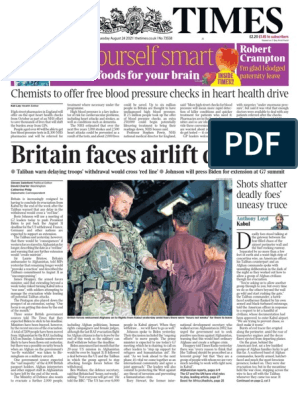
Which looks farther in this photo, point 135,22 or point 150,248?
point 135,22

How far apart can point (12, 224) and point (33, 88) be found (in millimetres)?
1207

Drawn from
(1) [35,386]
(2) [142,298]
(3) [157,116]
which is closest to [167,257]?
(2) [142,298]

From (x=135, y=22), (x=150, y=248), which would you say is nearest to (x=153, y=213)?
(x=150, y=248)

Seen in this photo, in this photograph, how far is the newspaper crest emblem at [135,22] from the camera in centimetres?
577

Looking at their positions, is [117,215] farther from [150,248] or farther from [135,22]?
[135,22]

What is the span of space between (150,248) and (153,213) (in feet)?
0.99

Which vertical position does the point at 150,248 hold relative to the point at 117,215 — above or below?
below

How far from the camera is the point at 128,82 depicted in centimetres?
580

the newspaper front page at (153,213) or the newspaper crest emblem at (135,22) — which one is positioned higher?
the newspaper crest emblem at (135,22)

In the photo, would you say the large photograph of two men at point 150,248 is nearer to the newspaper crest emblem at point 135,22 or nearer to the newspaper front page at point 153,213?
the newspaper front page at point 153,213

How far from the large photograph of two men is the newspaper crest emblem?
52.3 inches

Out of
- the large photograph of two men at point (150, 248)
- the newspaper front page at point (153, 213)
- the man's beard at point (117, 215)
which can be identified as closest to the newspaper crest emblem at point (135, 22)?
the newspaper front page at point (153, 213)

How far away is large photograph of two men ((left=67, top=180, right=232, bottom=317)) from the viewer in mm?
5680

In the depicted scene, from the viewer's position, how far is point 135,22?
5.78m
